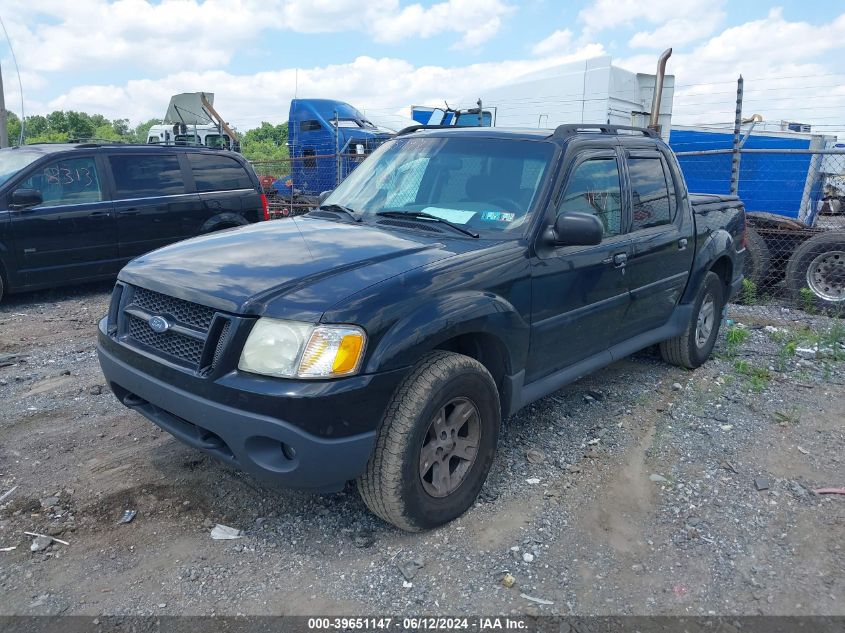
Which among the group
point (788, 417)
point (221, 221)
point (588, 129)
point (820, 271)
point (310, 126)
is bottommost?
point (788, 417)

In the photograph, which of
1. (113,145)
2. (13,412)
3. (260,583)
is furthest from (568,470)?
(113,145)

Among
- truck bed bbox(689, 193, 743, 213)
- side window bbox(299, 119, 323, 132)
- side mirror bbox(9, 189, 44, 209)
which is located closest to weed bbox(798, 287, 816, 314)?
truck bed bbox(689, 193, 743, 213)

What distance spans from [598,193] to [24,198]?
6003 mm

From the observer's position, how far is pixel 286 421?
102 inches

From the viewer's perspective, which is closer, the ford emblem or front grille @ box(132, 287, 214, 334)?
front grille @ box(132, 287, 214, 334)

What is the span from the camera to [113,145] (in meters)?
7.88

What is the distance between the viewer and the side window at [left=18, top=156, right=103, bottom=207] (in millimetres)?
7227

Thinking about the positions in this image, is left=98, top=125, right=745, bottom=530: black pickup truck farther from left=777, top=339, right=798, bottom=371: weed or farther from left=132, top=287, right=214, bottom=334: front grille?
left=777, top=339, right=798, bottom=371: weed

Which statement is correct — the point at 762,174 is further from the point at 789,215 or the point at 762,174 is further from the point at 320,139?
the point at 320,139

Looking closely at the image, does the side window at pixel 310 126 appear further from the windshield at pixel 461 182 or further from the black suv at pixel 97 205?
the windshield at pixel 461 182

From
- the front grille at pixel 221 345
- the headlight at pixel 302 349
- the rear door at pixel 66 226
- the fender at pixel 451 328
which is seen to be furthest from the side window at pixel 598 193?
the rear door at pixel 66 226

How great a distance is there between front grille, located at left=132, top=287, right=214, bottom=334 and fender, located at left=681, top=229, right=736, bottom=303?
3694 millimetres

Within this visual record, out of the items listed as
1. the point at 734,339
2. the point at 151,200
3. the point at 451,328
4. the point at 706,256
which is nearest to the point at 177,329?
the point at 451,328

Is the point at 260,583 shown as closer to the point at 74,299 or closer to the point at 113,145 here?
the point at 74,299
